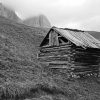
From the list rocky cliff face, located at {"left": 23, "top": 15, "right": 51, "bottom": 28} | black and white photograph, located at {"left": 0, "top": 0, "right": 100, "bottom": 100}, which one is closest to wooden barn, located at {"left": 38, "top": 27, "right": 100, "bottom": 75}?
black and white photograph, located at {"left": 0, "top": 0, "right": 100, "bottom": 100}

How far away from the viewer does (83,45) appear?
1750 cm

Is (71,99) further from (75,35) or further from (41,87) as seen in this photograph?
(75,35)

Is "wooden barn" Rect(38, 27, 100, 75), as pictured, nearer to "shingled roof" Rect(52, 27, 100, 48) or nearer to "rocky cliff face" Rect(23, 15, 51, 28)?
"shingled roof" Rect(52, 27, 100, 48)

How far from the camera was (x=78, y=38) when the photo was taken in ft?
62.2

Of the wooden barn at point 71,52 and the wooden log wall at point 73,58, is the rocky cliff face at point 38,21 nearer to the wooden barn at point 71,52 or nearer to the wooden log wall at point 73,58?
the wooden barn at point 71,52

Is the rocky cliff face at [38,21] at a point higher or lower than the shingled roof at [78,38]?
higher

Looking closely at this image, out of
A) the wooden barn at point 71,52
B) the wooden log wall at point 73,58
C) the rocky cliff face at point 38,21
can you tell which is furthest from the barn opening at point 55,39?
the rocky cliff face at point 38,21

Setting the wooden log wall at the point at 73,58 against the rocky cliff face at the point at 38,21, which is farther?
the rocky cliff face at the point at 38,21

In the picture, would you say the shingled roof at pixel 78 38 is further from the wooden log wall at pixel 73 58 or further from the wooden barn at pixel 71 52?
the wooden log wall at pixel 73 58

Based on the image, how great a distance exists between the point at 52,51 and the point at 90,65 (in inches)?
138

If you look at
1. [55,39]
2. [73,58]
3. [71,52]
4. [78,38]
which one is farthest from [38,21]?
[73,58]

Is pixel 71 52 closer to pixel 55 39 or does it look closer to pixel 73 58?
pixel 73 58

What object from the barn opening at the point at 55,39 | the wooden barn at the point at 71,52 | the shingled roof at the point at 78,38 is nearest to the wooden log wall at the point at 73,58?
the wooden barn at the point at 71,52

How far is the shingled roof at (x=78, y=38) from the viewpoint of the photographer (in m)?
17.7
